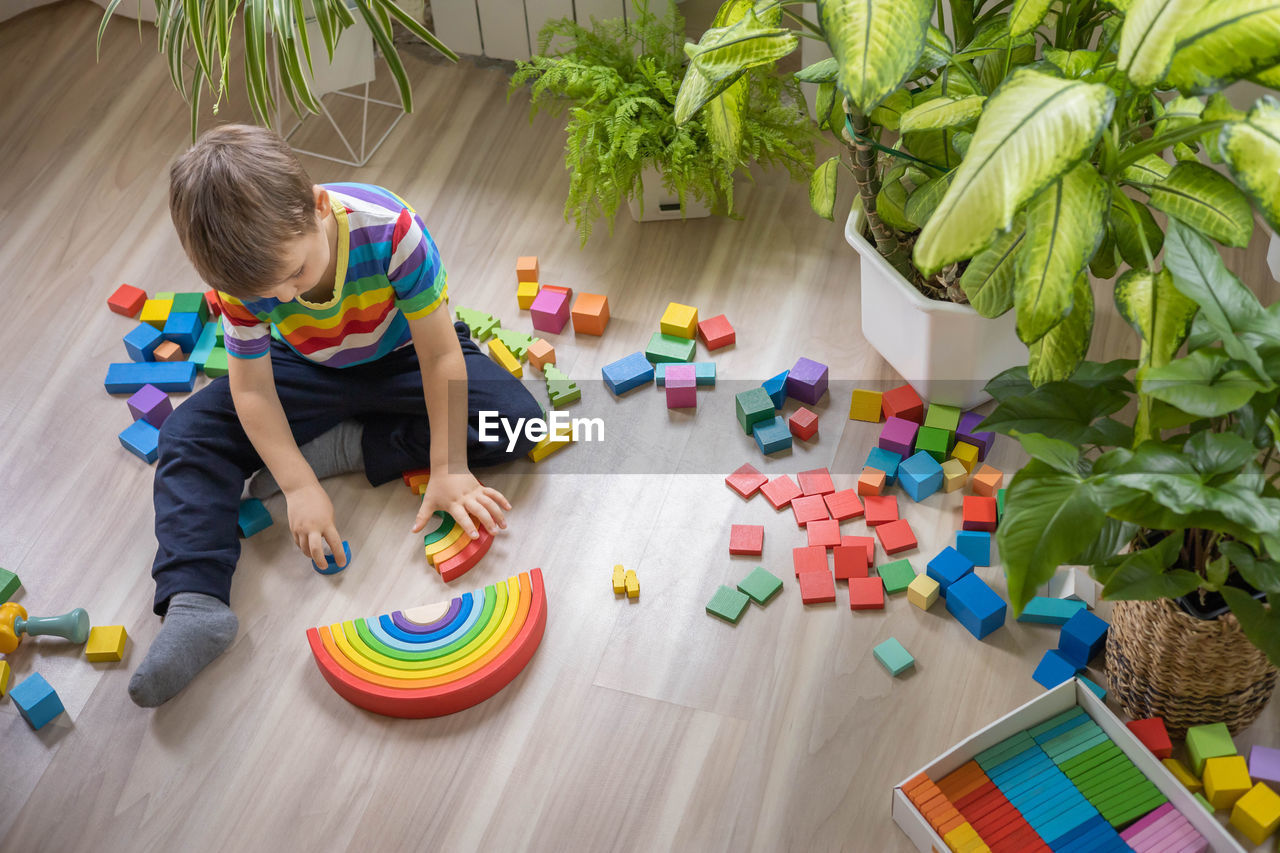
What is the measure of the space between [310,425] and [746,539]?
75 centimetres

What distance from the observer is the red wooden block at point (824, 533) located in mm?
1776

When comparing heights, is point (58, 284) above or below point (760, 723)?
above

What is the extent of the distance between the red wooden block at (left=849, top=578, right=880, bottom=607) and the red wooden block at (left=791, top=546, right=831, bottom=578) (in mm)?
53

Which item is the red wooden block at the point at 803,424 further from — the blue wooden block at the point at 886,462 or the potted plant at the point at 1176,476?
the potted plant at the point at 1176,476

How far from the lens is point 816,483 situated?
6.07 feet

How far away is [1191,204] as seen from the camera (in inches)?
48.7

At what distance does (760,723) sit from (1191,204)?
34.4 inches

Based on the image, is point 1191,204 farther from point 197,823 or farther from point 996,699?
point 197,823

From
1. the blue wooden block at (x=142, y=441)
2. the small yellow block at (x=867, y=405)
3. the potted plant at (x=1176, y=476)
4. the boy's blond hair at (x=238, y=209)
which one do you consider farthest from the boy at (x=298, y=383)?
the potted plant at (x=1176, y=476)

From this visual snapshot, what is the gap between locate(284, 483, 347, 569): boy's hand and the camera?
1.79m

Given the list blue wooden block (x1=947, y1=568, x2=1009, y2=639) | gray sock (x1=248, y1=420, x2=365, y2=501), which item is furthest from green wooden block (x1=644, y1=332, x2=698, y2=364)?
blue wooden block (x1=947, y1=568, x2=1009, y2=639)

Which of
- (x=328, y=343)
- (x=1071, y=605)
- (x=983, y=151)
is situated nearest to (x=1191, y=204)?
(x=983, y=151)

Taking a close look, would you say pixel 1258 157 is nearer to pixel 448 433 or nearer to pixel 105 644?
pixel 448 433

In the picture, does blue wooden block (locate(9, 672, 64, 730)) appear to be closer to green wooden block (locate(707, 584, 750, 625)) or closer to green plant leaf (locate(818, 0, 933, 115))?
green wooden block (locate(707, 584, 750, 625))
